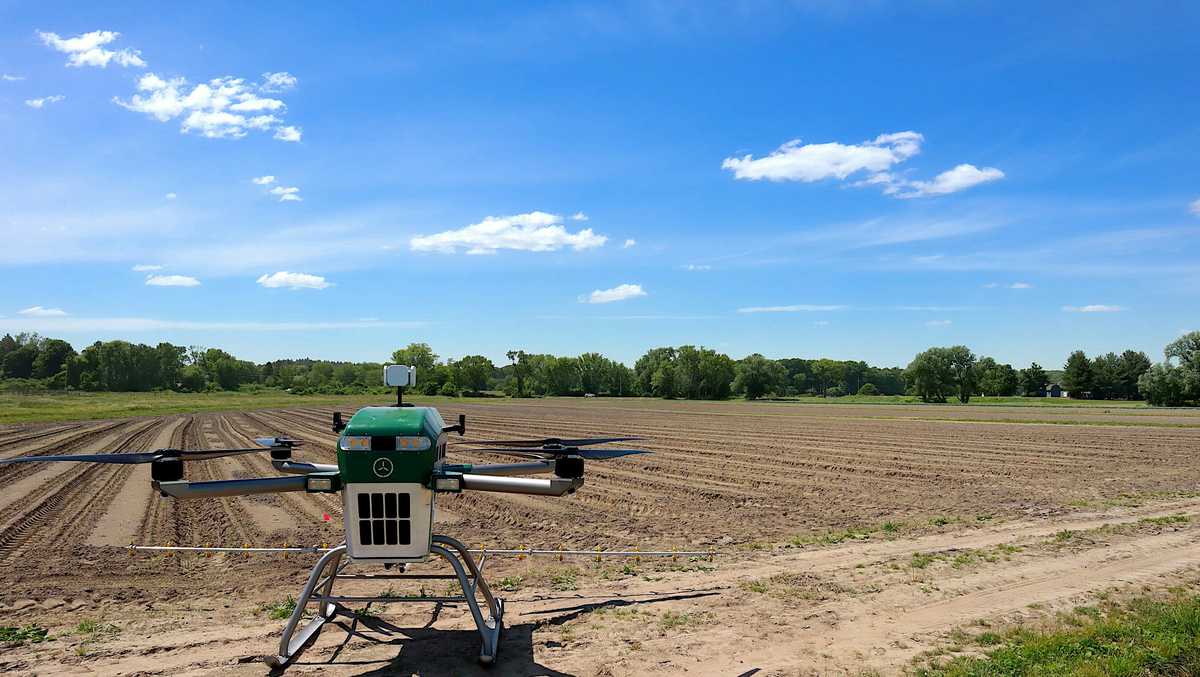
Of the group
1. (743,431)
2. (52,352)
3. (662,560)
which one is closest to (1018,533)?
(662,560)

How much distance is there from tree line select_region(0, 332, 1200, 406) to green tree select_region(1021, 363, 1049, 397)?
0.50 feet

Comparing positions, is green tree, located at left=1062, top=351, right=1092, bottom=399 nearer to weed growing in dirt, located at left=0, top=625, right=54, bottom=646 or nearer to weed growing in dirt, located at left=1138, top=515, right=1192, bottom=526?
weed growing in dirt, located at left=1138, top=515, right=1192, bottom=526

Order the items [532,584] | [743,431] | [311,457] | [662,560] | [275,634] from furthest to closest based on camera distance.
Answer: [743,431], [311,457], [662,560], [532,584], [275,634]

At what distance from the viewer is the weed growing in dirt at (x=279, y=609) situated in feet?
21.4

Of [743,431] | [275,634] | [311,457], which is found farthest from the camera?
[743,431]

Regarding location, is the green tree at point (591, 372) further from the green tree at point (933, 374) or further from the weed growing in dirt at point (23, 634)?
the weed growing in dirt at point (23, 634)

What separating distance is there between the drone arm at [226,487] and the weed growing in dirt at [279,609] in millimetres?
2091

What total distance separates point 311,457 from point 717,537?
Result: 15.9 m

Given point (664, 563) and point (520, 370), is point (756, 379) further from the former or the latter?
point (664, 563)

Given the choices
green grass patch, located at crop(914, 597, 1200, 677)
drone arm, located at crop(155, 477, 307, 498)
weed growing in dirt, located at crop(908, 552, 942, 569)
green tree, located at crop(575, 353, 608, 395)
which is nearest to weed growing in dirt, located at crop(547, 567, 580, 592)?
drone arm, located at crop(155, 477, 307, 498)

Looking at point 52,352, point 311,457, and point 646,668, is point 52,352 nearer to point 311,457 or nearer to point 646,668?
point 311,457

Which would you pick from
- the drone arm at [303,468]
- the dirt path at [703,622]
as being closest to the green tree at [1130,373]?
the dirt path at [703,622]

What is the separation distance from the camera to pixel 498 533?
441 inches

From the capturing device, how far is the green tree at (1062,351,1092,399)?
10512 cm
